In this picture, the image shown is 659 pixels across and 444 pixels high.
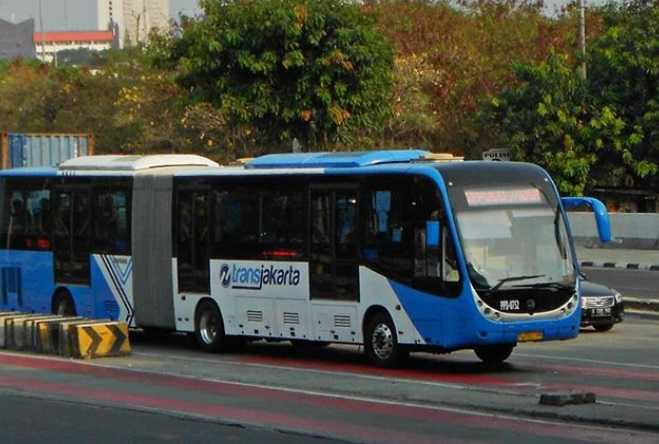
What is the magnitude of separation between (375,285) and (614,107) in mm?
28272

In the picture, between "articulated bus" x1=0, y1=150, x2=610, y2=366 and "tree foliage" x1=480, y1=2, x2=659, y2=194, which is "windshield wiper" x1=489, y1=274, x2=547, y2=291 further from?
"tree foliage" x1=480, y1=2, x2=659, y2=194

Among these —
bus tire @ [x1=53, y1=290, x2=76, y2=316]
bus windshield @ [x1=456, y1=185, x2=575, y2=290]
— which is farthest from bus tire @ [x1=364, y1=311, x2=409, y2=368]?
bus tire @ [x1=53, y1=290, x2=76, y2=316]

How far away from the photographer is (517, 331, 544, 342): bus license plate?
1955 cm

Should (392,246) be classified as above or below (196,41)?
below

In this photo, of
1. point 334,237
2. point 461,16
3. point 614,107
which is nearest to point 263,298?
point 334,237

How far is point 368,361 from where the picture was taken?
848 inches

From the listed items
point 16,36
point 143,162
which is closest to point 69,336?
point 143,162

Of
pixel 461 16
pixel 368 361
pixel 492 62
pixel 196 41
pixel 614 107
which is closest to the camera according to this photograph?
pixel 368 361

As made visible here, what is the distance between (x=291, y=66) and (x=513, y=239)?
716 inches

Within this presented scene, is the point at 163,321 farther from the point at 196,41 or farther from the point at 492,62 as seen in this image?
the point at 492,62

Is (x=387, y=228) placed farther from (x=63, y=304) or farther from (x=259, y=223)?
(x=63, y=304)

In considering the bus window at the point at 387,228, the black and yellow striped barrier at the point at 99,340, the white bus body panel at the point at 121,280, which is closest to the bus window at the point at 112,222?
the white bus body panel at the point at 121,280

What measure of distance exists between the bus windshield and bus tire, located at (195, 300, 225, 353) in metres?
5.76

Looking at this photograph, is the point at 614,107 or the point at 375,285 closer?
the point at 375,285
